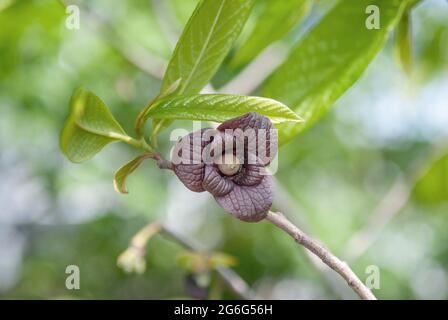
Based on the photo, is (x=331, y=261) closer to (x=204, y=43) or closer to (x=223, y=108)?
(x=223, y=108)

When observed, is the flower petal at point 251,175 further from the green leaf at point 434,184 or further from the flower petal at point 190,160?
the green leaf at point 434,184

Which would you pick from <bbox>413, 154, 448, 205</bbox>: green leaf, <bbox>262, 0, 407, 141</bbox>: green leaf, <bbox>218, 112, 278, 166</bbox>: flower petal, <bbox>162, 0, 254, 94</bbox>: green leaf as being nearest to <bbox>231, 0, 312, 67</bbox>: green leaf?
<bbox>262, 0, 407, 141</bbox>: green leaf

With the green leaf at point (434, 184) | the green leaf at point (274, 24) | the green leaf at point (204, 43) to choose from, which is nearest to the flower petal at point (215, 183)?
the green leaf at point (204, 43)

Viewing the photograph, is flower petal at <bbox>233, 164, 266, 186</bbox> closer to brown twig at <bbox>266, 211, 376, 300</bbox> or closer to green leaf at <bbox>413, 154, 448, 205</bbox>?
brown twig at <bbox>266, 211, 376, 300</bbox>

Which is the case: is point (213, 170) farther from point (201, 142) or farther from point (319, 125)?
point (319, 125)

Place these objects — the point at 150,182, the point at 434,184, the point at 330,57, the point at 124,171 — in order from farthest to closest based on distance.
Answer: the point at 150,182, the point at 434,184, the point at 330,57, the point at 124,171

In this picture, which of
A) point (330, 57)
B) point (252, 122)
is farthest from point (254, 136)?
point (330, 57)
